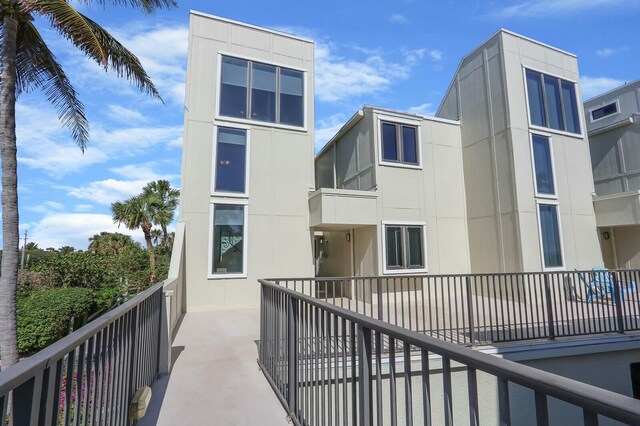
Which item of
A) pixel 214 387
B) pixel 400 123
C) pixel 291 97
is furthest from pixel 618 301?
pixel 291 97

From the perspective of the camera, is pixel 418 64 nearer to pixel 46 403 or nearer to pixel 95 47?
pixel 95 47

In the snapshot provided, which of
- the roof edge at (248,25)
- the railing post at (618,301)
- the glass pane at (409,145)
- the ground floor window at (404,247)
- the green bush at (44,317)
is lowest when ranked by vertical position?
the green bush at (44,317)

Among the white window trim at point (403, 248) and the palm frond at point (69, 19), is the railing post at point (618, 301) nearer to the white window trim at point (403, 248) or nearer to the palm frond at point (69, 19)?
the white window trim at point (403, 248)

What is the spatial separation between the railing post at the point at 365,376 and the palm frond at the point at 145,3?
9.36m

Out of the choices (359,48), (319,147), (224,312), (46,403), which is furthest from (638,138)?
(46,403)

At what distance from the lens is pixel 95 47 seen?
247 inches

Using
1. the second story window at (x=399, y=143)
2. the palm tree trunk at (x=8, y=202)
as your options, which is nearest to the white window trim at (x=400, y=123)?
the second story window at (x=399, y=143)

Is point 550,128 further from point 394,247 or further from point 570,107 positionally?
point 394,247

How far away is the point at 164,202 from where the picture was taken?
19.7 meters

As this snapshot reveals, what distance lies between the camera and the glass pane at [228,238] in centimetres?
951

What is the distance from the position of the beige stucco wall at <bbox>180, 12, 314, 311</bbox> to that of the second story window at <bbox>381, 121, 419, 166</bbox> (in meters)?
2.42

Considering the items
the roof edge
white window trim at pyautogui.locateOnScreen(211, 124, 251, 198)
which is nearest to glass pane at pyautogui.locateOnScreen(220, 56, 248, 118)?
white window trim at pyautogui.locateOnScreen(211, 124, 251, 198)

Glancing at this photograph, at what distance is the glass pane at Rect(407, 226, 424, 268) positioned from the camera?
34.0ft

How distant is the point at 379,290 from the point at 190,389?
284 centimetres
